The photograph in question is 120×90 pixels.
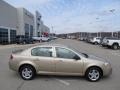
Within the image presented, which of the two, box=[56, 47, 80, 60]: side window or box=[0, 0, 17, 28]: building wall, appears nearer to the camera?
box=[56, 47, 80, 60]: side window

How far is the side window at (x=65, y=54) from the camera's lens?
7562 mm

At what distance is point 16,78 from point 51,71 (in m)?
1.56

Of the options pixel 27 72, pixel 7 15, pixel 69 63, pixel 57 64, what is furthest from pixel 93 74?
pixel 7 15

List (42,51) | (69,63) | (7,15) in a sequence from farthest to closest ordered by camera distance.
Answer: (7,15)
(42,51)
(69,63)

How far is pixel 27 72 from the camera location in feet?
25.2

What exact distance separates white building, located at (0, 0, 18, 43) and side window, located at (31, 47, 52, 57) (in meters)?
36.1

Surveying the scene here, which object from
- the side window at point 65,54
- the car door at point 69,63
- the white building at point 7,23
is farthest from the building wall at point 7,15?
the car door at point 69,63

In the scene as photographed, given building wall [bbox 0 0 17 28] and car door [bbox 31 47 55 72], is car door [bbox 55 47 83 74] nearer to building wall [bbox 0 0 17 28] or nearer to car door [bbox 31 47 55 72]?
car door [bbox 31 47 55 72]

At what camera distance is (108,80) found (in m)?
7.62

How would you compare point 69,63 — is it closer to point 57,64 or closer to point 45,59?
point 57,64

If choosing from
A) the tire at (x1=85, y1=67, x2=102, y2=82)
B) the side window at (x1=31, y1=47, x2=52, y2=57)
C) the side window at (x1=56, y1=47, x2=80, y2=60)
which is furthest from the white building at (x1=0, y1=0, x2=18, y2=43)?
the tire at (x1=85, y1=67, x2=102, y2=82)

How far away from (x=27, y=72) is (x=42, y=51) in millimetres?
1070

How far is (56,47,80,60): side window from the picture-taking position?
7.56 metres

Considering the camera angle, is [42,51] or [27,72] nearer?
[27,72]
